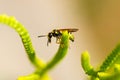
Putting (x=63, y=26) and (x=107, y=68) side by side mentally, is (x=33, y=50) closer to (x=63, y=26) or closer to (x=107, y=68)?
(x=107, y=68)

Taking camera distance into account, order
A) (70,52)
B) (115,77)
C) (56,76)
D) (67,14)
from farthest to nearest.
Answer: (67,14) < (70,52) < (56,76) < (115,77)

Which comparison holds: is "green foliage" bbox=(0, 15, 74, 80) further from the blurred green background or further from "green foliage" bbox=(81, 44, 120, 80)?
the blurred green background

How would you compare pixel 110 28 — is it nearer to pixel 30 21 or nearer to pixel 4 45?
pixel 30 21

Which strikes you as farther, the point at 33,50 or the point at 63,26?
the point at 63,26

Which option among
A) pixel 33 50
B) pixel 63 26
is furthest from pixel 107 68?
pixel 63 26

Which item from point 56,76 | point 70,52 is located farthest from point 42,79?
point 70,52

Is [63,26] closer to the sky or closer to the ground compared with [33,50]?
closer to the ground

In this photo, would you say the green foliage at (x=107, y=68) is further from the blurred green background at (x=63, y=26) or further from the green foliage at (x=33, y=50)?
the blurred green background at (x=63, y=26)

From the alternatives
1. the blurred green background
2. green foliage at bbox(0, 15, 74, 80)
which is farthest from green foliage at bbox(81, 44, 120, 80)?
the blurred green background
